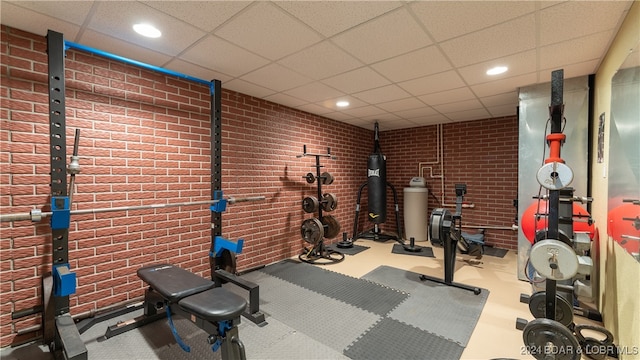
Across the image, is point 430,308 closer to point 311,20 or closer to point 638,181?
point 638,181

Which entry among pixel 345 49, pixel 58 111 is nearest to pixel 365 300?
pixel 345 49

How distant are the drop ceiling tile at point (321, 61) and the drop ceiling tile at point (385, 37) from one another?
10 cm

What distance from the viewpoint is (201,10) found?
1830mm

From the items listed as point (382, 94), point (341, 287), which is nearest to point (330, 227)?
point (341, 287)

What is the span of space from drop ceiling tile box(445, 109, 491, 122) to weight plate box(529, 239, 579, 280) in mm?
3344

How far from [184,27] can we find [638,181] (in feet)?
10.2

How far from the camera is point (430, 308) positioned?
107 inches

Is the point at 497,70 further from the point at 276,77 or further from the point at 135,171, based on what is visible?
the point at 135,171

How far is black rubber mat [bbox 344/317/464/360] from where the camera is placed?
78.7 inches

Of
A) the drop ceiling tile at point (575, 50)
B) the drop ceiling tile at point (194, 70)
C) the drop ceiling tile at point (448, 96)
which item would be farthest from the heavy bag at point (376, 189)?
the drop ceiling tile at point (194, 70)

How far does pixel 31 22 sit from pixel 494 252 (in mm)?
6250

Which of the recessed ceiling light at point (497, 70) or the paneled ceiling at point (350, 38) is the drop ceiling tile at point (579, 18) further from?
the recessed ceiling light at point (497, 70)

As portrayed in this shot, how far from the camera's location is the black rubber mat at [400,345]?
200cm

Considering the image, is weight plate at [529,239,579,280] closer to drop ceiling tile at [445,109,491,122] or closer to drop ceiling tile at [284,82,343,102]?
drop ceiling tile at [284,82,343,102]
